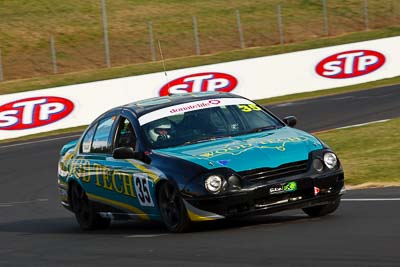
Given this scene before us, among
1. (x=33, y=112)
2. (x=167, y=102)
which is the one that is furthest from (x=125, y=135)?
(x=33, y=112)

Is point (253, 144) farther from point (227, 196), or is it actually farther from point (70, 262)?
point (70, 262)

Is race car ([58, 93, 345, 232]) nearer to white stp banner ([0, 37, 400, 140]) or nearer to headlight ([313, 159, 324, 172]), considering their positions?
headlight ([313, 159, 324, 172])

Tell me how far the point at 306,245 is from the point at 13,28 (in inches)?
1449

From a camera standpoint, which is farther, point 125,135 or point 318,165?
point 125,135

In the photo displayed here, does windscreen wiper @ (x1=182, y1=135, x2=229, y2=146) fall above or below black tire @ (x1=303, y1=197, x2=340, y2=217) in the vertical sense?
above

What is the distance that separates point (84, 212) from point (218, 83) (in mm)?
19557

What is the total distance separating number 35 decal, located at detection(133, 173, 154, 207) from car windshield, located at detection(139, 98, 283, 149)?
0.34 m

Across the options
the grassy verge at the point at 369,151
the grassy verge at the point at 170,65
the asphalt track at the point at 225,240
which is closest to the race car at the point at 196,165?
the asphalt track at the point at 225,240

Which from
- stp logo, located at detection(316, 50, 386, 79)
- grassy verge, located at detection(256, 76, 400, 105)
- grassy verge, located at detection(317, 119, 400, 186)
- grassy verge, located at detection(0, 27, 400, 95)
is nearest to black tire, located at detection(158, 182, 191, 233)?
grassy verge, located at detection(317, 119, 400, 186)

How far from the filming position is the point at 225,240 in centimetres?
896

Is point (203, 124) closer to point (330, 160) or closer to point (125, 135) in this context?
point (125, 135)

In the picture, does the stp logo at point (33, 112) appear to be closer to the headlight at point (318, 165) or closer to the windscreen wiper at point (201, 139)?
the windscreen wiper at point (201, 139)

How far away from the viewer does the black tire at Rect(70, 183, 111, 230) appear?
11727 mm

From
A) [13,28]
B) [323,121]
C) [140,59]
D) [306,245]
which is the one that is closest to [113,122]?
[306,245]
